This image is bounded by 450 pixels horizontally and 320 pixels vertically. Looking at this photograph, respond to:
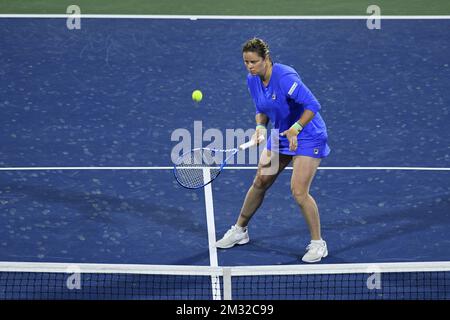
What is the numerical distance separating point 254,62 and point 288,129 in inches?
29.9

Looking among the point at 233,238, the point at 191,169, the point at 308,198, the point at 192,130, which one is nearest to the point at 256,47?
the point at 308,198

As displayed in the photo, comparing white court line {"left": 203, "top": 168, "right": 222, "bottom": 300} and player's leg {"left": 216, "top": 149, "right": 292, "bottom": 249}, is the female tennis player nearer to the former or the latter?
player's leg {"left": 216, "top": 149, "right": 292, "bottom": 249}

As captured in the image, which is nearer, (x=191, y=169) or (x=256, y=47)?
(x=256, y=47)

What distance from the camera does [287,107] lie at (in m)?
9.19

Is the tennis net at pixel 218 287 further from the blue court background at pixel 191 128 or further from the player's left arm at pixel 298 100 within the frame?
the player's left arm at pixel 298 100

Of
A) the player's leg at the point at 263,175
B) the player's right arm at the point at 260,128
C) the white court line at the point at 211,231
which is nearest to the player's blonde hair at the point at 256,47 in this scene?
the player's right arm at the point at 260,128

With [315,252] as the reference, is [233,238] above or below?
above

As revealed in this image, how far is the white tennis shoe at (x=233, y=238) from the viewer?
32.2 feet

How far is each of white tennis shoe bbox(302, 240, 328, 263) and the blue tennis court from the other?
0.11 metres

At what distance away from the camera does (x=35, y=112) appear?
1297 cm

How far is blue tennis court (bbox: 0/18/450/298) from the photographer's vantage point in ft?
32.8

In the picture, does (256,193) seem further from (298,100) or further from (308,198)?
(298,100)

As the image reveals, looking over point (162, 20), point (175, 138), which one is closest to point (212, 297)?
point (175, 138)

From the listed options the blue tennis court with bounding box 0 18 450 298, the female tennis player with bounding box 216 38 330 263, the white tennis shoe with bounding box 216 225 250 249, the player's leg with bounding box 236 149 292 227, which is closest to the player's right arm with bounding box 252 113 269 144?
the female tennis player with bounding box 216 38 330 263
